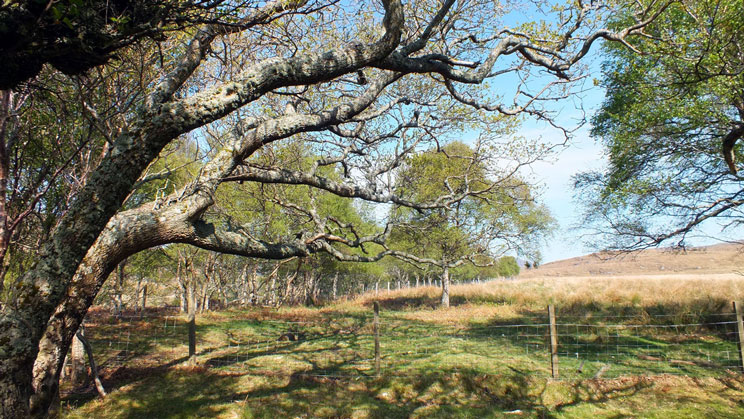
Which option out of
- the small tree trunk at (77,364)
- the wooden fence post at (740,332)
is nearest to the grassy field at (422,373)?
the wooden fence post at (740,332)

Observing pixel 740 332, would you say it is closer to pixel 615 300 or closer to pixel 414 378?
pixel 414 378

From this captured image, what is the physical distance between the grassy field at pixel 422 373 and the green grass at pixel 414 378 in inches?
1.2

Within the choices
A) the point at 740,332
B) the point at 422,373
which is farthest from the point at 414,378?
the point at 740,332

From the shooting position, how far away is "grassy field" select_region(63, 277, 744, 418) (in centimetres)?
678

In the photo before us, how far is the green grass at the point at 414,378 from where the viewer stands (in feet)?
22.1

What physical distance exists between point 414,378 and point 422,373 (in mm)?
406

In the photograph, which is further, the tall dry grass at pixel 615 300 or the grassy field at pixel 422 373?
the tall dry grass at pixel 615 300

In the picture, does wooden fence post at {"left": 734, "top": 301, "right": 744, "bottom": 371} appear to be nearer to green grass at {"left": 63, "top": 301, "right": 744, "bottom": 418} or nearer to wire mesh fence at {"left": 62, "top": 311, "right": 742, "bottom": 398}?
wire mesh fence at {"left": 62, "top": 311, "right": 742, "bottom": 398}

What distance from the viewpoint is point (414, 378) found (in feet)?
26.6

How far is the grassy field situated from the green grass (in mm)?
29

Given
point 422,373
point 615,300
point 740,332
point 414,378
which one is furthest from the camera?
point 615,300

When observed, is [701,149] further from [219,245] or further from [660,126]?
[219,245]

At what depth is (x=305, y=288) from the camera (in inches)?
1154

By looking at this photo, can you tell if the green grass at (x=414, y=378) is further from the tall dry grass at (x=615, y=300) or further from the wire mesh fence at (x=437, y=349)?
the tall dry grass at (x=615, y=300)
